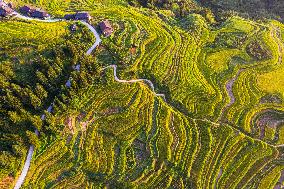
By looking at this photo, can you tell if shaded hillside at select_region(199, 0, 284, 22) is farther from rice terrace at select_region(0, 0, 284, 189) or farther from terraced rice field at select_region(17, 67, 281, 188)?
terraced rice field at select_region(17, 67, 281, 188)

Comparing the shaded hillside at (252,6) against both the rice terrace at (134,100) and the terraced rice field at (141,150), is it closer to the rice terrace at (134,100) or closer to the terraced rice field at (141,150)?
the rice terrace at (134,100)

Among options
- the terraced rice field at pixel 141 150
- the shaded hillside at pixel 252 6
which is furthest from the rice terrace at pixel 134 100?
the shaded hillside at pixel 252 6

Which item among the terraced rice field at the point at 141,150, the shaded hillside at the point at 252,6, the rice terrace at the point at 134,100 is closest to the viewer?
the terraced rice field at the point at 141,150

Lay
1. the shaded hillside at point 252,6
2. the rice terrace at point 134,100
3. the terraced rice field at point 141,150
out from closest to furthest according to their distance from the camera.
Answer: the terraced rice field at point 141,150 → the rice terrace at point 134,100 → the shaded hillside at point 252,6

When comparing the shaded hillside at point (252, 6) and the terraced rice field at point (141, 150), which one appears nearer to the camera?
the terraced rice field at point (141, 150)

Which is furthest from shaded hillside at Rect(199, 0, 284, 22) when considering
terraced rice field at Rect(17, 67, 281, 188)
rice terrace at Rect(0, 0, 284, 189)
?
terraced rice field at Rect(17, 67, 281, 188)

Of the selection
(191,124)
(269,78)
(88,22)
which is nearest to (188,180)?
(191,124)

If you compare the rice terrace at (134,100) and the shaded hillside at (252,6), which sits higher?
the shaded hillside at (252,6)

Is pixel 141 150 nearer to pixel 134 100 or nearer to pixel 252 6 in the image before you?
pixel 134 100
